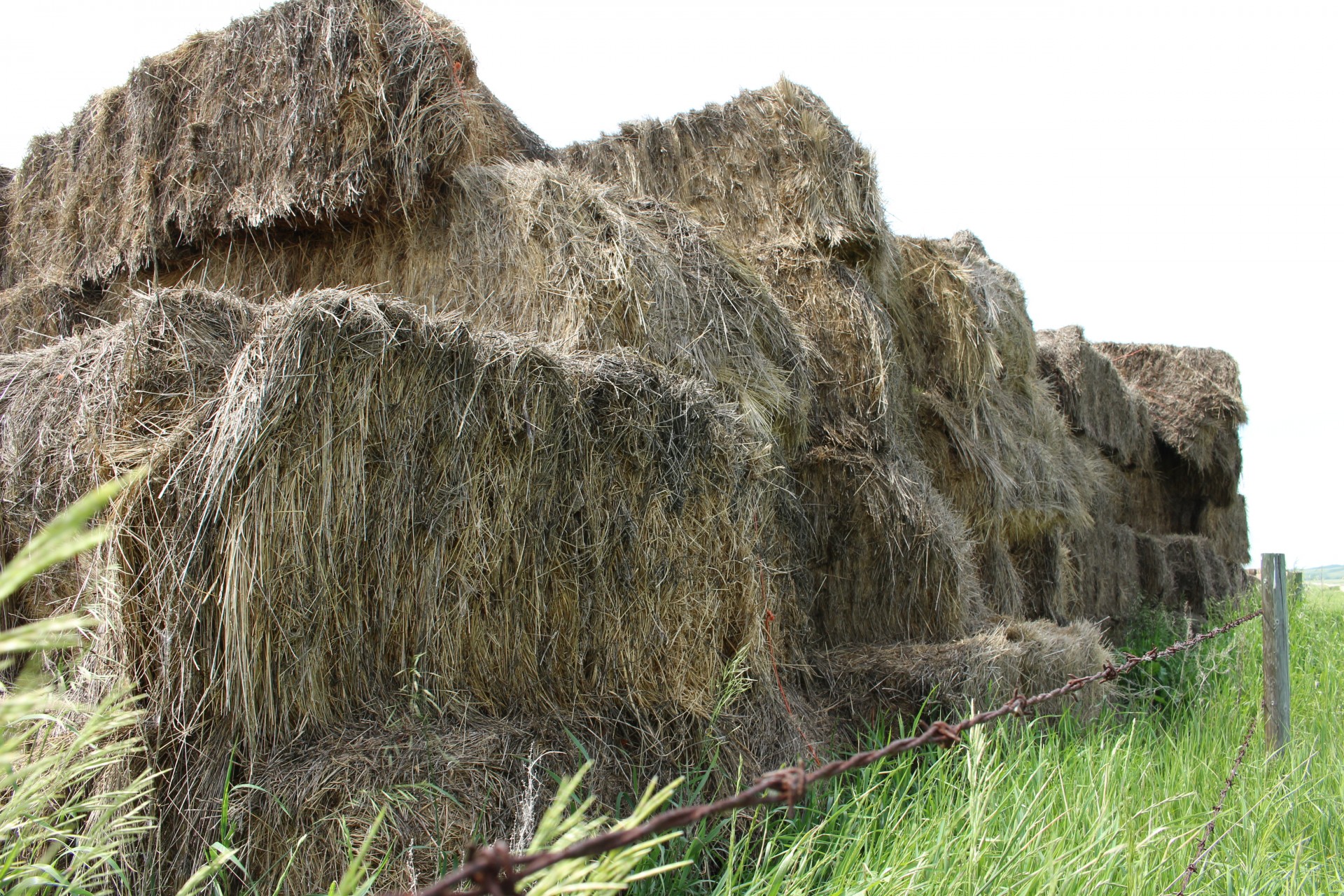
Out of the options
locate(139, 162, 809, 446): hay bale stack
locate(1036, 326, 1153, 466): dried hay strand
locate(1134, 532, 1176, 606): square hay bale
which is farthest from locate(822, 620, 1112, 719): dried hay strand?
locate(1134, 532, 1176, 606): square hay bale

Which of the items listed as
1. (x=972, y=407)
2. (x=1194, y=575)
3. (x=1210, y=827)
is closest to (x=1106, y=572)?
(x=1194, y=575)

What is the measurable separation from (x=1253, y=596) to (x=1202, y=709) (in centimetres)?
654

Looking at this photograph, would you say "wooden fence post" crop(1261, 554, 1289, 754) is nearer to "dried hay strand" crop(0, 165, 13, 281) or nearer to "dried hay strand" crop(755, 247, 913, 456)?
"dried hay strand" crop(755, 247, 913, 456)

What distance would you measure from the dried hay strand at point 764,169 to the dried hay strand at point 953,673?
2.34 metres

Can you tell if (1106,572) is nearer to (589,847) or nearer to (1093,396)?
(1093,396)

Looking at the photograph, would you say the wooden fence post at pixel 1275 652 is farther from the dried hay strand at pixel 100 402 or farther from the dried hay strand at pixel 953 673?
the dried hay strand at pixel 100 402

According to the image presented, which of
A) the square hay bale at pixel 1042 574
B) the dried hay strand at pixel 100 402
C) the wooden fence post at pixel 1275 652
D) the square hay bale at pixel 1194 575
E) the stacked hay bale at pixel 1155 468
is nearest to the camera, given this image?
the dried hay strand at pixel 100 402

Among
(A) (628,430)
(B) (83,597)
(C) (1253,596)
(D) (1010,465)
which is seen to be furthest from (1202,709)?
(C) (1253,596)

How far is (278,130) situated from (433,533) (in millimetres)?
2607

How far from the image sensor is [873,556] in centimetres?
491

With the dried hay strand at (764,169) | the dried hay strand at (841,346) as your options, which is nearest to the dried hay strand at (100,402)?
the dried hay strand at (841,346)

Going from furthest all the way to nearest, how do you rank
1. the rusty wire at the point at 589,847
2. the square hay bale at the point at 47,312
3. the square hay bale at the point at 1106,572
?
the square hay bale at the point at 1106,572 → the square hay bale at the point at 47,312 → the rusty wire at the point at 589,847

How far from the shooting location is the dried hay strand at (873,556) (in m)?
4.85

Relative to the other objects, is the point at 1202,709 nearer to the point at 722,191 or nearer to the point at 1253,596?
the point at 722,191
